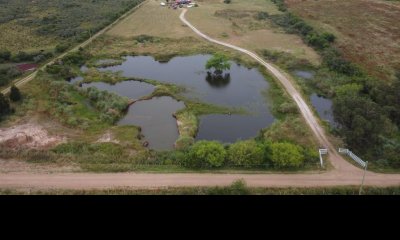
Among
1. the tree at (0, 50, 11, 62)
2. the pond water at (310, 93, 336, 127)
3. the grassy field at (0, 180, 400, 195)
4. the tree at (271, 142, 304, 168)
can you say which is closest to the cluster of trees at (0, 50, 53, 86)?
the tree at (0, 50, 11, 62)

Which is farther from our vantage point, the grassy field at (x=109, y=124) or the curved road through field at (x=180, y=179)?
the grassy field at (x=109, y=124)

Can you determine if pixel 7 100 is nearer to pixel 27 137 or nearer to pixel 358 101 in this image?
pixel 27 137

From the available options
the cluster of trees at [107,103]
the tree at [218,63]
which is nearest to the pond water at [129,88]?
the cluster of trees at [107,103]

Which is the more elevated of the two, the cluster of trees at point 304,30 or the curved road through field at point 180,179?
the cluster of trees at point 304,30

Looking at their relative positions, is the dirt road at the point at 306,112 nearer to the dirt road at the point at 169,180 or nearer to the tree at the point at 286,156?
the dirt road at the point at 169,180

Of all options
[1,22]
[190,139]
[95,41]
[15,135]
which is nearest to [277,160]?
[190,139]

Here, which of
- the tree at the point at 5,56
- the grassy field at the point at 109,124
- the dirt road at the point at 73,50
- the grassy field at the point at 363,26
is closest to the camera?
the grassy field at the point at 109,124

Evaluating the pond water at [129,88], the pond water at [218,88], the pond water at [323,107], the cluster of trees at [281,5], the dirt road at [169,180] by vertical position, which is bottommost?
the pond water at [129,88]

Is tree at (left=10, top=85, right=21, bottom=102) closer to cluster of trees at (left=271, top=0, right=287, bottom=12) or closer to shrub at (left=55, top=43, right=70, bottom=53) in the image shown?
shrub at (left=55, top=43, right=70, bottom=53)
